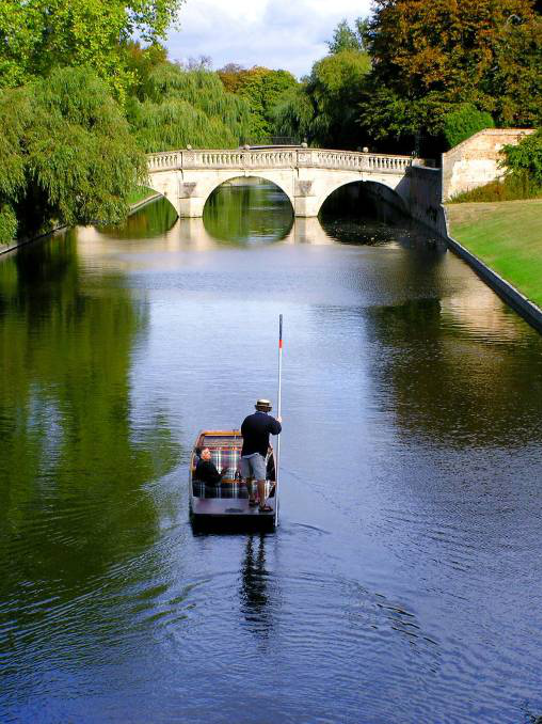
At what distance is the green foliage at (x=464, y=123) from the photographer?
197 ft

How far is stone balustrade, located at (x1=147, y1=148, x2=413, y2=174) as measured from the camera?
67.5 m

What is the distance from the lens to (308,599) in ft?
42.5

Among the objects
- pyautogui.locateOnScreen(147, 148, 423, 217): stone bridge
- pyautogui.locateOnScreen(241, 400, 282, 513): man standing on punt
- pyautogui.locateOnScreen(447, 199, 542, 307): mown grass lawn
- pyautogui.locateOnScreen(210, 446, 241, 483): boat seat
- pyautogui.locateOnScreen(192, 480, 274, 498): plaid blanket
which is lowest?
pyautogui.locateOnScreen(192, 480, 274, 498): plaid blanket

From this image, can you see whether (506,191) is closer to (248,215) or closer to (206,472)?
(248,215)

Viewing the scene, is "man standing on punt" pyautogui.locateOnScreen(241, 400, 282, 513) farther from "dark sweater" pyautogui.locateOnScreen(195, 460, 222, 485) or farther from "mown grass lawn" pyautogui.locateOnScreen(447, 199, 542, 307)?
"mown grass lawn" pyautogui.locateOnScreen(447, 199, 542, 307)

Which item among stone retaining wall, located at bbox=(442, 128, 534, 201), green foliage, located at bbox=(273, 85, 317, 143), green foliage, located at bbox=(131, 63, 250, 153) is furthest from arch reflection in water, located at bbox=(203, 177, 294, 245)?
stone retaining wall, located at bbox=(442, 128, 534, 201)

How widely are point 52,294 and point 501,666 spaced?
89.8 feet

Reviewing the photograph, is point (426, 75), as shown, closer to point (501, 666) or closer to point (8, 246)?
point (8, 246)

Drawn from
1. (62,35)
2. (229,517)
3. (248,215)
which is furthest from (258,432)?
(248,215)

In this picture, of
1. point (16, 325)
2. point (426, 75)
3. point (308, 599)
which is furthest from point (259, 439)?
point (426, 75)

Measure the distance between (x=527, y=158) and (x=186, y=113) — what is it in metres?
28.7

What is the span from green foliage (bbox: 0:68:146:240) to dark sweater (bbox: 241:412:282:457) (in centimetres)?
2784

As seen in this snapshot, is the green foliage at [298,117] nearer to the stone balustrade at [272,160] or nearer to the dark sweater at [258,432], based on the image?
the stone balustrade at [272,160]

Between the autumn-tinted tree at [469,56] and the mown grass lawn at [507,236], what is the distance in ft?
26.8
